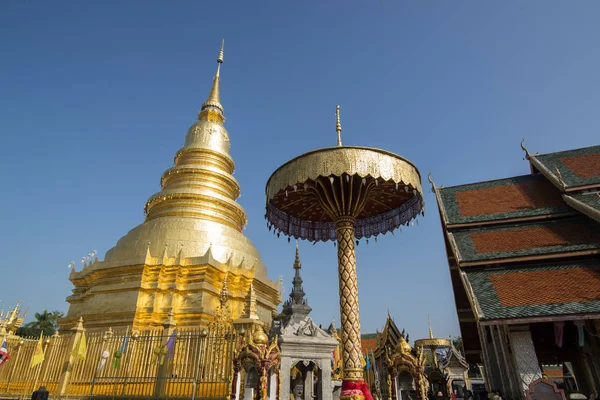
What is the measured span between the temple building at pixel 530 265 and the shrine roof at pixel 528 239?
2cm

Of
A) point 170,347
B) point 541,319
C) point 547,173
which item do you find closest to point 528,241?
point 541,319

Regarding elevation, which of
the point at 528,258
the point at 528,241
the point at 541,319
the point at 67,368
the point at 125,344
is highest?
the point at 528,241

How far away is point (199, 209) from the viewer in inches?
815

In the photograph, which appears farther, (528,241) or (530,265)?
(528,241)

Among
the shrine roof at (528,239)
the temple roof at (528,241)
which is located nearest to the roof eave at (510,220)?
the temple roof at (528,241)

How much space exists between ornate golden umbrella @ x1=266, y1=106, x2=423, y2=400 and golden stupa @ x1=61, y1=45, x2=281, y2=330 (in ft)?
27.2

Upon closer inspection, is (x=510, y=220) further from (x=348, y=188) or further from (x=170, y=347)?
(x=170, y=347)

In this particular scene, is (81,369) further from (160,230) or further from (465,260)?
(465,260)

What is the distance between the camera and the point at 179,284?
17.1m

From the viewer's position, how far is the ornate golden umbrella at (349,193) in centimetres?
755

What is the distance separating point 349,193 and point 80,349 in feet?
28.3

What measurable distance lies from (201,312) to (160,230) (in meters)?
5.24

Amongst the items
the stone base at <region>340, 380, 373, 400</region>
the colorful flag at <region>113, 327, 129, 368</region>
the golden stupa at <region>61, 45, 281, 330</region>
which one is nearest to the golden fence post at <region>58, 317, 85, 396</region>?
the colorful flag at <region>113, 327, 129, 368</region>

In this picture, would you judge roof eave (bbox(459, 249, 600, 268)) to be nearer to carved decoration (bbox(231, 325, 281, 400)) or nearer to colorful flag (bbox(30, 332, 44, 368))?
carved decoration (bbox(231, 325, 281, 400))
